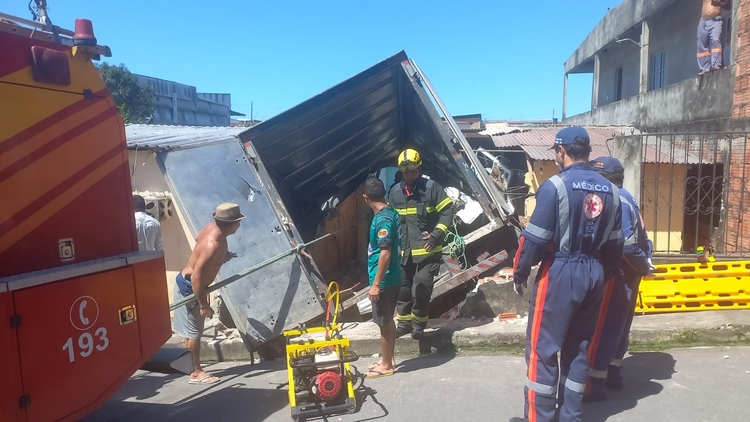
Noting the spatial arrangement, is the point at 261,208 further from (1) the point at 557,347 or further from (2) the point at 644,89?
(2) the point at 644,89

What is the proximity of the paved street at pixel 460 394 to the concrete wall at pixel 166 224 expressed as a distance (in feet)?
5.66

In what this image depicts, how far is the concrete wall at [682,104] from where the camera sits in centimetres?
825

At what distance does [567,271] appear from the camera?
9.82 feet

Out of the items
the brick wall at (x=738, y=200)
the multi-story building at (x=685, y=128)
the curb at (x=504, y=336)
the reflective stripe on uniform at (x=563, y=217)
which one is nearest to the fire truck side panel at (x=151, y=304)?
the curb at (x=504, y=336)

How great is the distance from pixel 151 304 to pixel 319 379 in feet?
4.04

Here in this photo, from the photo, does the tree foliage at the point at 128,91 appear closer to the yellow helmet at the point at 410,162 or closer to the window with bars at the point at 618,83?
the window with bars at the point at 618,83

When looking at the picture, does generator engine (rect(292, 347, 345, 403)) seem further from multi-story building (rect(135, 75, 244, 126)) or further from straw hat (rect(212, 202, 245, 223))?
multi-story building (rect(135, 75, 244, 126))

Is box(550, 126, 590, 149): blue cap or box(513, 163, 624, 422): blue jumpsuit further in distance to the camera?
box(550, 126, 590, 149): blue cap

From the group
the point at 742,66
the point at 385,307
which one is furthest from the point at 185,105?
the point at 385,307

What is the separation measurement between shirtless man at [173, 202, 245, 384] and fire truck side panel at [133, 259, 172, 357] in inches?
22.7

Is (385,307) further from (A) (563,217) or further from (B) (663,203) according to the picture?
(B) (663,203)

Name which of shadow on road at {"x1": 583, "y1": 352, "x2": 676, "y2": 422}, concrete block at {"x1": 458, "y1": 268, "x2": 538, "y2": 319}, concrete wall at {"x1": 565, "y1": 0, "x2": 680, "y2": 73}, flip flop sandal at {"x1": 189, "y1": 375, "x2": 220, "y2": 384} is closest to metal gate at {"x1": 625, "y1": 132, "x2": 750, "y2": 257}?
concrete block at {"x1": 458, "y1": 268, "x2": 538, "y2": 319}

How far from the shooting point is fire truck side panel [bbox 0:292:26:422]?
7.80 ft

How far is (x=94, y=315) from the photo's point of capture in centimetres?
282
